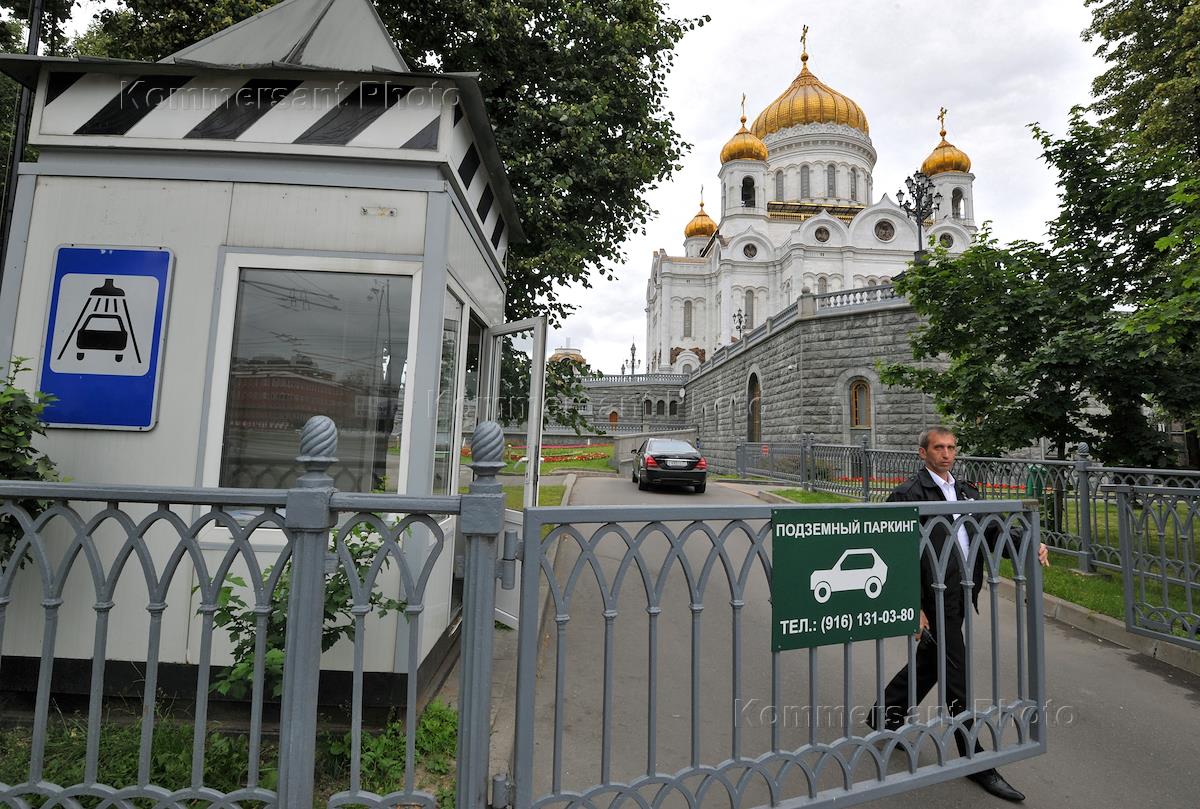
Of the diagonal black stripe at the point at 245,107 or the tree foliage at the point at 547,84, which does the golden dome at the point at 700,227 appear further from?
the diagonal black stripe at the point at 245,107

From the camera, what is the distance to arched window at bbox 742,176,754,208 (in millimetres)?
58156

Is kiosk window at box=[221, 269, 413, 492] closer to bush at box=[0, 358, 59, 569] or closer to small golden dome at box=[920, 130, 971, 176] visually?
bush at box=[0, 358, 59, 569]

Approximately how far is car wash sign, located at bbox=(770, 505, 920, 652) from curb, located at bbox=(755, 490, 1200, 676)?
2325 millimetres

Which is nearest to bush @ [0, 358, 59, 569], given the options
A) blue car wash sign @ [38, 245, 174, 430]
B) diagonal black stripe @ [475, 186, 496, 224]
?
blue car wash sign @ [38, 245, 174, 430]

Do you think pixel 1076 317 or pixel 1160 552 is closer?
A: pixel 1160 552

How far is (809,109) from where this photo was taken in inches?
2283

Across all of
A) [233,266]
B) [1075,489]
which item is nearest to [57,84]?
[233,266]

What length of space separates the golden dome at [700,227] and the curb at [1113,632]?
229ft

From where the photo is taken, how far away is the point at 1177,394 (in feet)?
26.2

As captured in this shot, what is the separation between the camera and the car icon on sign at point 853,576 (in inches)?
101

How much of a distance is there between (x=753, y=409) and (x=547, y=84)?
74.9 feet

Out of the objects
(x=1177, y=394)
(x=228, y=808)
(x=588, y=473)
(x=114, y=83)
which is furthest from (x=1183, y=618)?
(x=588, y=473)

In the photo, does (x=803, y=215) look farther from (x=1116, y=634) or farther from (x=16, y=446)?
(x=16, y=446)

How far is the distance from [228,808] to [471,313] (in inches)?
127
